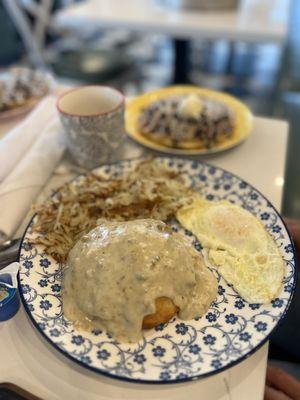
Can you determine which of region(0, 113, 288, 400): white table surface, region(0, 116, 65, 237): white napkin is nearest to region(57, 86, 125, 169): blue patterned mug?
region(0, 116, 65, 237): white napkin

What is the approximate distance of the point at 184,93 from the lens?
1688 mm

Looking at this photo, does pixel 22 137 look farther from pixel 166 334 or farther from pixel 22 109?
pixel 166 334

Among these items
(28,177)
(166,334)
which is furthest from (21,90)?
(166,334)

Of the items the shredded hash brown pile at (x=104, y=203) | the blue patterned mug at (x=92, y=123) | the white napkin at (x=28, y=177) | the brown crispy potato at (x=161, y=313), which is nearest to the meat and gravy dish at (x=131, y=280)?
the brown crispy potato at (x=161, y=313)

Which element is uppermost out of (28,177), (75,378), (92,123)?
(92,123)

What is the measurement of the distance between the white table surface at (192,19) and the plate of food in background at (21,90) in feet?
3.29

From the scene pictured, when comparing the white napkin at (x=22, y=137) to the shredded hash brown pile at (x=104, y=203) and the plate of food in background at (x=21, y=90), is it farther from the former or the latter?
the shredded hash brown pile at (x=104, y=203)

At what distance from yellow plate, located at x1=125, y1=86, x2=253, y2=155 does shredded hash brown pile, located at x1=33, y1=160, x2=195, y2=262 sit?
0.19 meters

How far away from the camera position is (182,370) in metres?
0.71

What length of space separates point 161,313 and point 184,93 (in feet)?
3.76

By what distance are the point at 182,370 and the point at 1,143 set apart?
0.92 metres

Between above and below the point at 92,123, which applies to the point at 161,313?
below

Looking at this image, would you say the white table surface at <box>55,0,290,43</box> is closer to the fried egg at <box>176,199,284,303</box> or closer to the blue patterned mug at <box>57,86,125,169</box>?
the blue patterned mug at <box>57,86,125,169</box>

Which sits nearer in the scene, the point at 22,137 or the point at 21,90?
the point at 22,137
